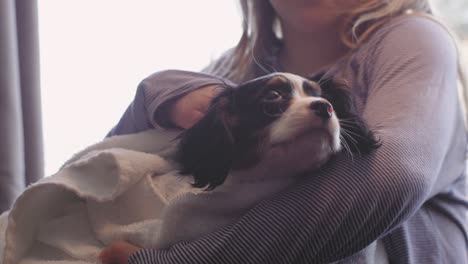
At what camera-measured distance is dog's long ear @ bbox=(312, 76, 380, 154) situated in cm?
65

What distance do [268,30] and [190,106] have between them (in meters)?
0.47

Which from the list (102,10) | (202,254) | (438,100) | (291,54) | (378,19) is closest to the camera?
(202,254)

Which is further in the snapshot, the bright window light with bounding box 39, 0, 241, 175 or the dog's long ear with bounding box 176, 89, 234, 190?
the bright window light with bounding box 39, 0, 241, 175

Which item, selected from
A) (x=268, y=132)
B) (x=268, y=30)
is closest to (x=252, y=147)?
(x=268, y=132)

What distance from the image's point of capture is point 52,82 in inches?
57.4

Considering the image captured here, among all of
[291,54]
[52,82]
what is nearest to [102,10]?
[52,82]

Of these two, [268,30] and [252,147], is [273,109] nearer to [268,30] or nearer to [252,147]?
[252,147]

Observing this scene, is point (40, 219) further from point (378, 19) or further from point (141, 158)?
point (378, 19)

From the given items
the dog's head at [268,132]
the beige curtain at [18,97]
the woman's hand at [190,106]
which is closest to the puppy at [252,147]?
the dog's head at [268,132]

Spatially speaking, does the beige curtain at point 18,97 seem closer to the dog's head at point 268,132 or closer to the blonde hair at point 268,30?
the blonde hair at point 268,30

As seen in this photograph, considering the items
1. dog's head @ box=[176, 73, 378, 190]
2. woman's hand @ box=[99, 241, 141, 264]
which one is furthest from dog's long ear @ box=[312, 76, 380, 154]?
woman's hand @ box=[99, 241, 141, 264]

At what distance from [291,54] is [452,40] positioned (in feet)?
1.24

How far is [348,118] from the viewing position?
2.39 feet

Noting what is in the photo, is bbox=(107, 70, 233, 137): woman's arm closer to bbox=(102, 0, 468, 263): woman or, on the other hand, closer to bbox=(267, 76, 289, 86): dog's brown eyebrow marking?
bbox=(102, 0, 468, 263): woman
